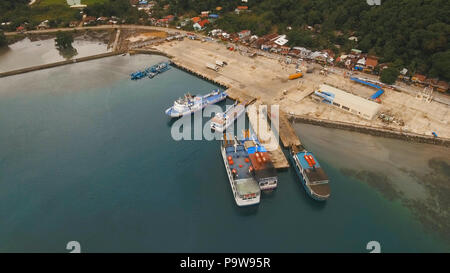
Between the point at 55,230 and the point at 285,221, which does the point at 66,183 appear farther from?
the point at 285,221

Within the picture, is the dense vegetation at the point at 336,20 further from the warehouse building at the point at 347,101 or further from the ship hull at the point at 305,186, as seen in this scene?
the ship hull at the point at 305,186

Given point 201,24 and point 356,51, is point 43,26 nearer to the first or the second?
point 201,24

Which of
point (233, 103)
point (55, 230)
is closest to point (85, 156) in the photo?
point (55, 230)

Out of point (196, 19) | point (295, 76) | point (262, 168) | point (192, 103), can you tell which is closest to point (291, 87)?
point (295, 76)

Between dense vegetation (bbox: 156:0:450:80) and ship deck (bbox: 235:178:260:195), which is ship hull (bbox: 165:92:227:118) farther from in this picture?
dense vegetation (bbox: 156:0:450:80)

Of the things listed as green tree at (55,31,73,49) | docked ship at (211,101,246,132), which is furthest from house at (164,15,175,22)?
docked ship at (211,101,246,132)

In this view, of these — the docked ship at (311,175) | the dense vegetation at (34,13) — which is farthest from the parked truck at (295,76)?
the dense vegetation at (34,13)
